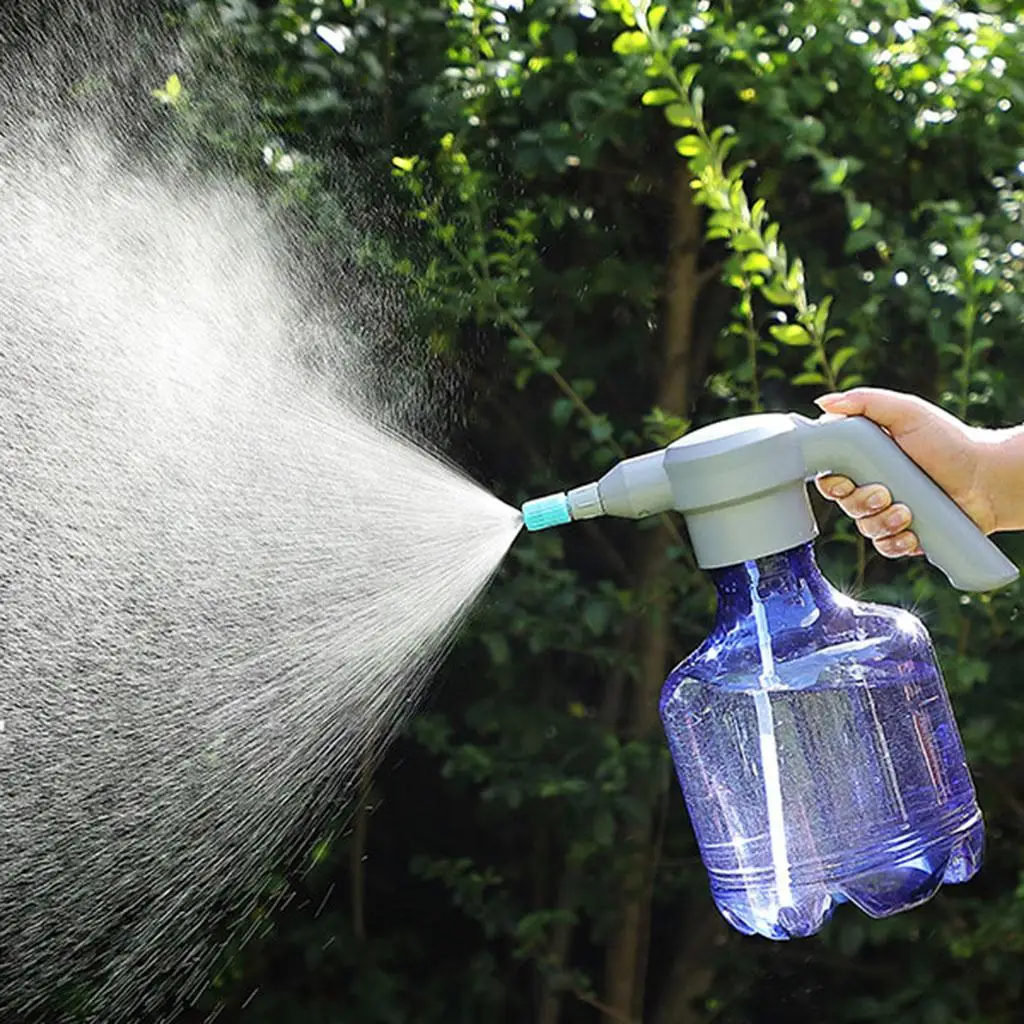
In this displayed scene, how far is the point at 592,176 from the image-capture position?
2.42m

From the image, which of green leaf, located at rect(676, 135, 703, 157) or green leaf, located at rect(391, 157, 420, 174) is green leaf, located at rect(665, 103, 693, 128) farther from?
green leaf, located at rect(391, 157, 420, 174)

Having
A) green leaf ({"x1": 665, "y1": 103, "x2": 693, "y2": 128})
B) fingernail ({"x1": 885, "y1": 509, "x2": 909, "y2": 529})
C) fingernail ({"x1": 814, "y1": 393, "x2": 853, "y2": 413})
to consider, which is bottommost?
fingernail ({"x1": 885, "y1": 509, "x2": 909, "y2": 529})

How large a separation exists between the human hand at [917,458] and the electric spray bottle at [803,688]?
0.14 feet

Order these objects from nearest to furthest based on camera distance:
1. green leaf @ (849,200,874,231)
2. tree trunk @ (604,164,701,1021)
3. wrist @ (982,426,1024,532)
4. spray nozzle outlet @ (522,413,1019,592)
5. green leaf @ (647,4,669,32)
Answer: spray nozzle outlet @ (522,413,1019,592) < wrist @ (982,426,1024,532) < green leaf @ (647,4,669,32) < green leaf @ (849,200,874,231) < tree trunk @ (604,164,701,1021)

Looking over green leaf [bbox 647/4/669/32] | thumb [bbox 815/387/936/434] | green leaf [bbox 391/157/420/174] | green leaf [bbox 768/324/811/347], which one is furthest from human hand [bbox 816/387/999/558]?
green leaf [bbox 391/157/420/174]

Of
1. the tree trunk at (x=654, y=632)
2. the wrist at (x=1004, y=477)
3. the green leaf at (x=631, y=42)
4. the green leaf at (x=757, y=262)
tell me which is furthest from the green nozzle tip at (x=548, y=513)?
the tree trunk at (x=654, y=632)

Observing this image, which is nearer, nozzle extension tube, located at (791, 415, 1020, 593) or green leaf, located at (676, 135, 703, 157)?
nozzle extension tube, located at (791, 415, 1020, 593)

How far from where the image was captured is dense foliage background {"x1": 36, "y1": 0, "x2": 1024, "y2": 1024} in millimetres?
2209

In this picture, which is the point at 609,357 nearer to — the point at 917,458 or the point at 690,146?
the point at 690,146

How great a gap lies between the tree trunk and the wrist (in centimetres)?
113

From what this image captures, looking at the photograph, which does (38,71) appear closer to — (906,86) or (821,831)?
(906,86)

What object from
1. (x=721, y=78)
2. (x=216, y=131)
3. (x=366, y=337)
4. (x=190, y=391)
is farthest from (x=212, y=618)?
(x=721, y=78)

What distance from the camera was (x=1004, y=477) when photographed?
3.92 feet

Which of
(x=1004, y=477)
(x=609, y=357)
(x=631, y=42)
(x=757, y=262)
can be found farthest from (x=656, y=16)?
(x=1004, y=477)
